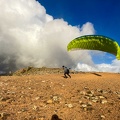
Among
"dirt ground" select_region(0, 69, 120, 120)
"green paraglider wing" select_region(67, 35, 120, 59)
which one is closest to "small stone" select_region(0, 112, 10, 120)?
"dirt ground" select_region(0, 69, 120, 120)

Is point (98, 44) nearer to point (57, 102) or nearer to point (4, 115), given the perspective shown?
point (4, 115)

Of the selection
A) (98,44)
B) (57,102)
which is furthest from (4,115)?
(98,44)

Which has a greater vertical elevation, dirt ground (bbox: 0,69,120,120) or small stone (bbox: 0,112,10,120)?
dirt ground (bbox: 0,69,120,120)

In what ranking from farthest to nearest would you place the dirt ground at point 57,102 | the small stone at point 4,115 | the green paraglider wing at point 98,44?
the dirt ground at point 57,102, the small stone at point 4,115, the green paraglider wing at point 98,44

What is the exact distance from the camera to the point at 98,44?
185 inches

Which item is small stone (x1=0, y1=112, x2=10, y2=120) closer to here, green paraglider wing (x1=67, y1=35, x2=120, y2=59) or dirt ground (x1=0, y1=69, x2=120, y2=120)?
dirt ground (x1=0, y1=69, x2=120, y2=120)

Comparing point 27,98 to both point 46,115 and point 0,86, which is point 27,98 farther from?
point 0,86

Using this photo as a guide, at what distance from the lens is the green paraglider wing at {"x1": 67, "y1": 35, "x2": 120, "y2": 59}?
469cm

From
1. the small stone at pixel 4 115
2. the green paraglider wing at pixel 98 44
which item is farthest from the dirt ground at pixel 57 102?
the green paraglider wing at pixel 98 44

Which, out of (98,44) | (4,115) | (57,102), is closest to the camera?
(98,44)

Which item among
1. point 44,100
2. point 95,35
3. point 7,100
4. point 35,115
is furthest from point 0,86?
point 95,35

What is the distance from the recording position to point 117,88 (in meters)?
16.2

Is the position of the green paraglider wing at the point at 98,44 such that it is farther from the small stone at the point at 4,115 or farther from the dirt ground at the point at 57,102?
the small stone at the point at 4,115

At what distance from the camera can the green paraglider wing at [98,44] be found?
4.69 m
